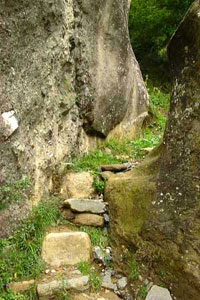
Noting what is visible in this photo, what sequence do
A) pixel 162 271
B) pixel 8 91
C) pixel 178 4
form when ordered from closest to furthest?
1. pixel 162 271
2. pixel 8 91
3. pixel 178 4

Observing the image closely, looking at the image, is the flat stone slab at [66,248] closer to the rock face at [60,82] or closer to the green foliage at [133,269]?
the green foliage at [133,269]

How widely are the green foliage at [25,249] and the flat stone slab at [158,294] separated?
101 cm

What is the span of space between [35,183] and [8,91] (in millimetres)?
1077

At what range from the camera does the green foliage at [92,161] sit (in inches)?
198

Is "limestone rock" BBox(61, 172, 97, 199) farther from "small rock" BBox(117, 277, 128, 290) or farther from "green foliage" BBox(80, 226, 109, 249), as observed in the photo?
"small rock" BBox(117, 277, 128, 290)

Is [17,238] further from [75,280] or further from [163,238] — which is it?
[163,238]

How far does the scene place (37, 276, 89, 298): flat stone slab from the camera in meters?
3.13

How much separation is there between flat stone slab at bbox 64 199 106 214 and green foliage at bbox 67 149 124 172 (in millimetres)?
904

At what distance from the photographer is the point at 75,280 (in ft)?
10.6

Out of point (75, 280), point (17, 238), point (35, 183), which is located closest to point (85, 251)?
point (75, 280)

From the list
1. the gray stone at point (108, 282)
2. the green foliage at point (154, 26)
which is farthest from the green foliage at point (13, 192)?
the green foliage at point (154, 26)

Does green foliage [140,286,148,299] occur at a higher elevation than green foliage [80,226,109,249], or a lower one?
lower

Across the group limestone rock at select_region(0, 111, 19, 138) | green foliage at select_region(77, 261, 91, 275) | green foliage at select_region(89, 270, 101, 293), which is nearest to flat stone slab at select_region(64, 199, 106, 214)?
green foliage at select_region(77, 261, 91, 275)

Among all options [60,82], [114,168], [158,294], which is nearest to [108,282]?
[158,294]
